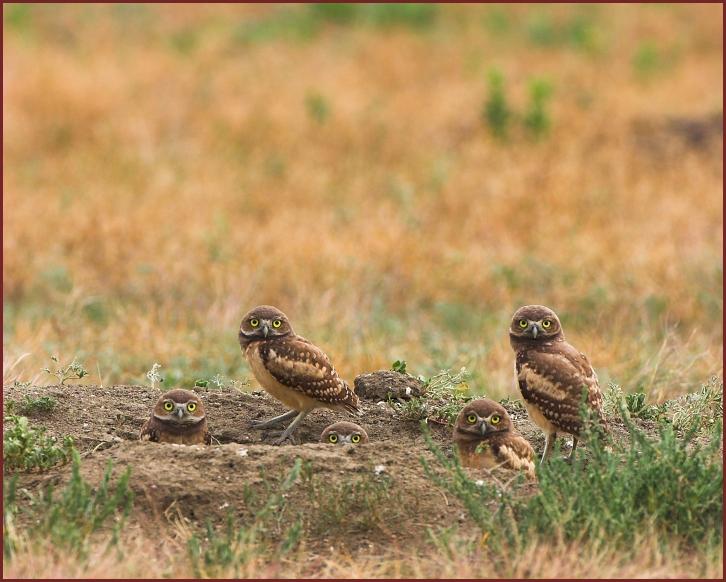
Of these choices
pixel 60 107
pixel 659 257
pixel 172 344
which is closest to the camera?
pixel 172 344

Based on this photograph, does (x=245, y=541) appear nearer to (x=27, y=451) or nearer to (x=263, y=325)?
(x=27, y=451)

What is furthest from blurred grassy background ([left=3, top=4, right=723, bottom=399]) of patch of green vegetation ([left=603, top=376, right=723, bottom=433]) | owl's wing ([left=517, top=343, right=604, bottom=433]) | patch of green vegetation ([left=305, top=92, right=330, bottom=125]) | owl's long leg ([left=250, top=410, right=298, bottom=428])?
owl's wing ([left=517, top=343, right=604, bottom=433])

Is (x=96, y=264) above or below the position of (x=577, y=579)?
above

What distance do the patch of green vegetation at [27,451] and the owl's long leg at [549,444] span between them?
7.52 feet

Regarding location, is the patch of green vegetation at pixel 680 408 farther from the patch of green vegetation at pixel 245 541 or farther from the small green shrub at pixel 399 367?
the patch of green vegetation at pixel 245 541

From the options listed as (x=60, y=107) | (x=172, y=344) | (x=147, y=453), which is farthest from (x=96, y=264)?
(x=147, y=453)

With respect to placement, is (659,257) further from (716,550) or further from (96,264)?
(716,550)

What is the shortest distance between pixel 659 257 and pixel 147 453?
7.26m

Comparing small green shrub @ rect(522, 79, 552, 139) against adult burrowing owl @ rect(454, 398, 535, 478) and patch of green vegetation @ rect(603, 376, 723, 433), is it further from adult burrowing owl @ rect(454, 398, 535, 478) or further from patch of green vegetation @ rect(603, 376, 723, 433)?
adult burrowing owl @ rect(454, 398, 535, 478)

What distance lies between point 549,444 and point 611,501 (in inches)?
47.3

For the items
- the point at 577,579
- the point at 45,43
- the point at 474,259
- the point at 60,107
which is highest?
the point at 45,43

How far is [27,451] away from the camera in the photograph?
18.8ft

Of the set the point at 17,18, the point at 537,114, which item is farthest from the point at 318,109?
the point at 17,18

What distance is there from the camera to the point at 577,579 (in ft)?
→ 15.6
